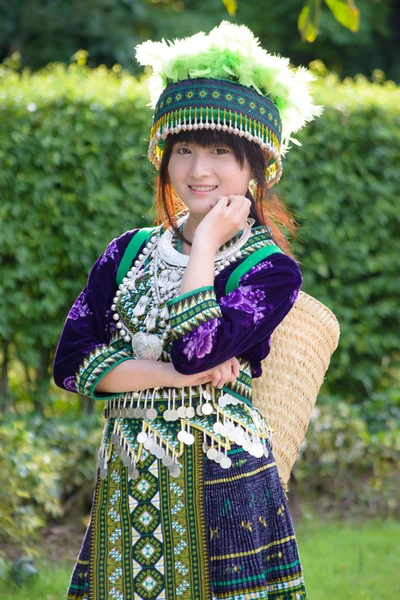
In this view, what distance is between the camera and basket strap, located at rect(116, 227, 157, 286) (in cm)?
271

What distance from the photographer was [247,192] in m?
2.76

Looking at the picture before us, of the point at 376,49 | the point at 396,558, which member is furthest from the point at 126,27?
the point at 396,558

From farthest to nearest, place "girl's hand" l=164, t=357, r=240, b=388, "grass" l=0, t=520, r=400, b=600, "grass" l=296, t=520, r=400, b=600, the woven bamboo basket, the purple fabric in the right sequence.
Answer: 1. "grass" l=296, t=520, r=400, b=600
2. "grass" l=0, t=520, r=400, b=600
3. the woven bamboo basket
4. "girl's hand" l=164, t=357, r=240, b=388
5. the purple fabric

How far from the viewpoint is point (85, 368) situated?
2.55m

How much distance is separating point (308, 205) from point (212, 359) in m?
4.30

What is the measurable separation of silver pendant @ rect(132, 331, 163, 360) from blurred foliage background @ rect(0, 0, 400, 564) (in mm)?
2258

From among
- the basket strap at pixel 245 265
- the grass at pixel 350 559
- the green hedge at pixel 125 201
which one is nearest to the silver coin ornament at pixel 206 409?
the basket strap at pixel 245 265

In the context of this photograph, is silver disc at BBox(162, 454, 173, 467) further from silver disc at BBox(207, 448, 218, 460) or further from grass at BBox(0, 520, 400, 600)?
grass at BBox(0, 520, 400, 600)

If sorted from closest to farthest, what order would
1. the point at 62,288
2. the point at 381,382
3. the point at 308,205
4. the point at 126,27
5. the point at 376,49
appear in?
1. the point at 62,288
2. the point at 308,205
3. the point at 381,382
4. the point at 126,27
5. the point at 376,49

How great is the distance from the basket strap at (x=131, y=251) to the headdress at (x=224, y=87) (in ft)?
0.88

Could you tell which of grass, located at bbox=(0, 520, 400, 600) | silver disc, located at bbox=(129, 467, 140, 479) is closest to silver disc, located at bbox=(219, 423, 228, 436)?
silver disc, located at bbox=(129, 467, 140, 479)

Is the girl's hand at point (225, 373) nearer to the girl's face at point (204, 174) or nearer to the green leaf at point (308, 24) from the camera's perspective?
the girl's face at point (204, 174)

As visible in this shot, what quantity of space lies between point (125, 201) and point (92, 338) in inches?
136

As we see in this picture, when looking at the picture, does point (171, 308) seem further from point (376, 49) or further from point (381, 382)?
point (376, 49)
